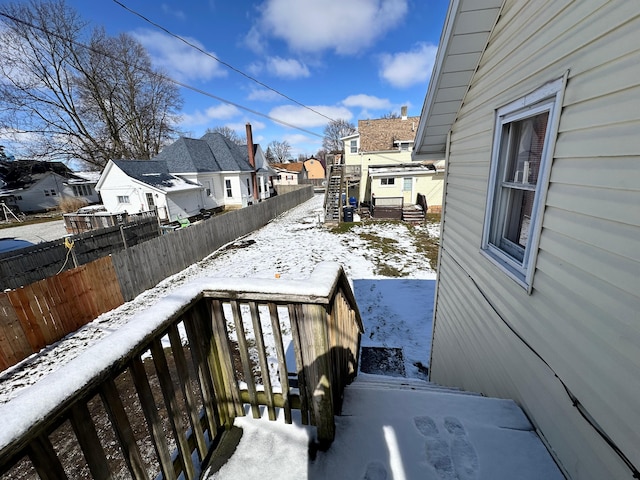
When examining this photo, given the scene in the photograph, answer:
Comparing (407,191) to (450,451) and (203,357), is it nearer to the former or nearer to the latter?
(450,451)

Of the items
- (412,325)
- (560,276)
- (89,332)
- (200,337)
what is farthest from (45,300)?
(560,276)

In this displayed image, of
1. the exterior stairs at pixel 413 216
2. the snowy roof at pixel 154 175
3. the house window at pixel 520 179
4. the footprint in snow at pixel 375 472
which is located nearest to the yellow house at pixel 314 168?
the snowy roof at pixel 154 175

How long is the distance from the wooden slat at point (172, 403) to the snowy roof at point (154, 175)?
1706 centimetres

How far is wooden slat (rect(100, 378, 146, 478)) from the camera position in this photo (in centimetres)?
102

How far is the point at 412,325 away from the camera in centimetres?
613

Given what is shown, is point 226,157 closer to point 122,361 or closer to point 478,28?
point 478,28

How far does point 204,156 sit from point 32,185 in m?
19.1

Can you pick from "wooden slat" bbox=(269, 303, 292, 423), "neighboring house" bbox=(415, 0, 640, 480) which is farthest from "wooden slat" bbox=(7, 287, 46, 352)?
"neighboring house" bbox=(415, 0, 640, 480)

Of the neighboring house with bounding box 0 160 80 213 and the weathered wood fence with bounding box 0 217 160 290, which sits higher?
the neighboring house with bounding box 0 160 80 213

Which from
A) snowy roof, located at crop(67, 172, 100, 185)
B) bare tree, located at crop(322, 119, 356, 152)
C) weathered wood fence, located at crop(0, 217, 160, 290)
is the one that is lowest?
weathered wood fence, located at crop(0, 217, 160, 290)

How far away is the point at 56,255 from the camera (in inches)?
313

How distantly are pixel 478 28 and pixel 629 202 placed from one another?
2.40 m

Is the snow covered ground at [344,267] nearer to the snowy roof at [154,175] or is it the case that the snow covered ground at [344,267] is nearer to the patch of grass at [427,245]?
the patch of grass at [427,245]

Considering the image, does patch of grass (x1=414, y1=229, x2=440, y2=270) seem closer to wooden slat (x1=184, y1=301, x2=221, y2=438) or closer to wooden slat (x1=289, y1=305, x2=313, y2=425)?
wooden slat (x1=289, y1=305, x2=313, y2=425)
